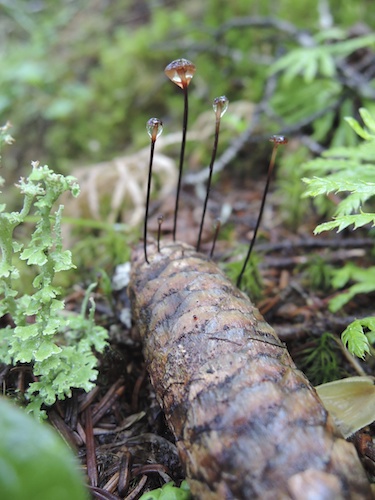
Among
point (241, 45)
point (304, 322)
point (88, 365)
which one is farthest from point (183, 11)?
point (88, 365)

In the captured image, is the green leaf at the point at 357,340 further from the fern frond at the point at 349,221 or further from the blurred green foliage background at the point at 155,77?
the blurred green foliage background at the point at 155,77

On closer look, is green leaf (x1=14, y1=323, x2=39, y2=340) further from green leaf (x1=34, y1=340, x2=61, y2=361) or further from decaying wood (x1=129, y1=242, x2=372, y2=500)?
decaying wood (x1=129, y1=242, x2=372, y2=500)

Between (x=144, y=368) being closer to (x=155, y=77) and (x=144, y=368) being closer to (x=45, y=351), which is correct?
(x=45, y=351)

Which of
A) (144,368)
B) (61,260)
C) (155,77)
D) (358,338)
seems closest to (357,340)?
(358,338)

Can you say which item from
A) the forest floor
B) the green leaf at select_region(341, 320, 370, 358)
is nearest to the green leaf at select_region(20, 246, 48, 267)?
the forest floor

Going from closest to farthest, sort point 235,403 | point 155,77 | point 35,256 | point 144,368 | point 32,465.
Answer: point 32,465 → point 235,403 → point 35,256 → point 144,368 → point 155,77
